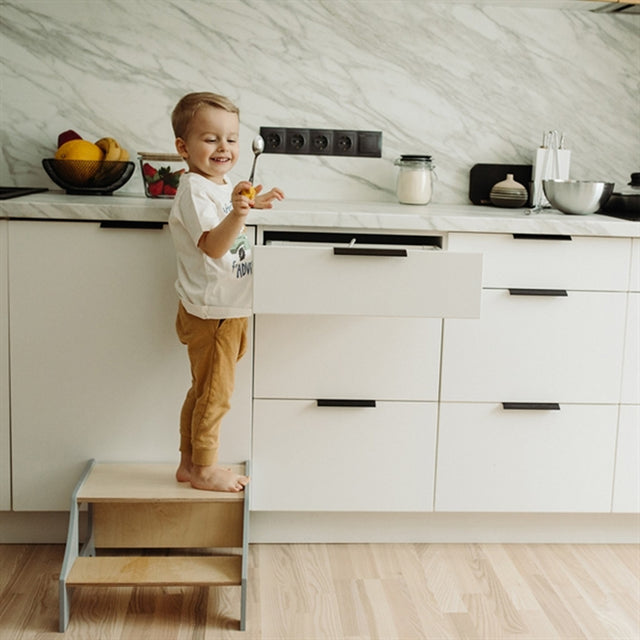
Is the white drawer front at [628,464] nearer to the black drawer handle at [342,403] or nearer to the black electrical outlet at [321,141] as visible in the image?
the black drawer handle at [342,403]

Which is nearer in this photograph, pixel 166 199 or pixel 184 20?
pixel 166 199

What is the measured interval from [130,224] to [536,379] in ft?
3.44

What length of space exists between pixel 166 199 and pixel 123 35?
20.3 inches

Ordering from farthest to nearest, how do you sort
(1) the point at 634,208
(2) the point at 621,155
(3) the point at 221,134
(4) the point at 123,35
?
(2) the point at 621,155, (4) the point at 123,35, (1) the point at 634,208, (3) the point at 221,134

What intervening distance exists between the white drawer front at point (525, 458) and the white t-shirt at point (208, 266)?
2.00 feet

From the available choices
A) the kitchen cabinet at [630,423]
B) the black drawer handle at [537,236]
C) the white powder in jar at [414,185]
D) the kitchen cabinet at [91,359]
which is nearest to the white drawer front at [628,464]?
the kitchen cabinet at [630,423]

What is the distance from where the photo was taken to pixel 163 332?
7.09ft

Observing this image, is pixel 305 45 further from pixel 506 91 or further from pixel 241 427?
pixel 241 427

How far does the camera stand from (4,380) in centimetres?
215

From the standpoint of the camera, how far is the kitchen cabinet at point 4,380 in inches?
82.6

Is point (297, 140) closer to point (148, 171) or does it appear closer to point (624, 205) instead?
point (148, 171)

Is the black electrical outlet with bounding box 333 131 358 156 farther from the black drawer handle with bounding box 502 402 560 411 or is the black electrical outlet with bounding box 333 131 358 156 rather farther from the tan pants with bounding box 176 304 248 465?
the black drawer handle with bounding box 502 402 560 411

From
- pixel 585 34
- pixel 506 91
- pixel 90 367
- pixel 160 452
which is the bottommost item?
pixel 160 452

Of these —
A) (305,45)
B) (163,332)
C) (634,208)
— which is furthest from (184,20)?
(634,208)
